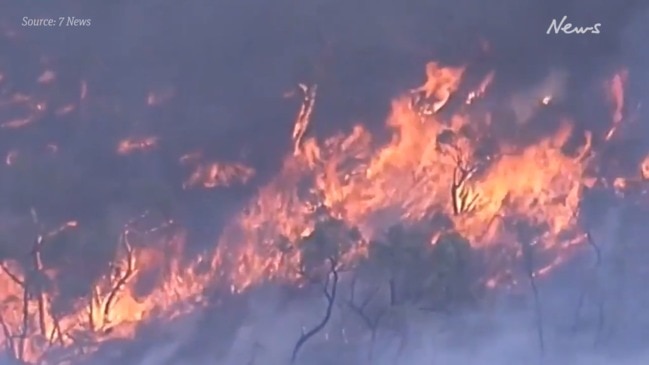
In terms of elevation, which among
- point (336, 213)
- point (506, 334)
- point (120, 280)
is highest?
point (336, 213)

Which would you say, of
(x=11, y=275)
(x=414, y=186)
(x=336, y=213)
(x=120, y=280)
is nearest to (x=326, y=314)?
(x=336, y=213)

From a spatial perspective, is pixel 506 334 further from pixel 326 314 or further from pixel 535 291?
pixel 326 314

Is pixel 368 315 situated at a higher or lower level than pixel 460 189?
lower

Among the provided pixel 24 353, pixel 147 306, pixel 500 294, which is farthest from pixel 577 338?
pixel 24 353

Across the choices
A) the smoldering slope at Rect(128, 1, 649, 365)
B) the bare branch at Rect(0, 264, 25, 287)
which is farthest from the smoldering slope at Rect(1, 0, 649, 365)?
the bare branch at Rect(0, 264, 25, 287)

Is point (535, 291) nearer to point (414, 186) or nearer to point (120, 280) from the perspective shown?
point (414, 186)

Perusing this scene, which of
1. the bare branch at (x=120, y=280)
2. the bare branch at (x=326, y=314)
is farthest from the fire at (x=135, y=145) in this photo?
the bare branch at (x=326, y=314)

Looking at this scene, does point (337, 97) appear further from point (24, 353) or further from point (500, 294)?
point (24, 353)

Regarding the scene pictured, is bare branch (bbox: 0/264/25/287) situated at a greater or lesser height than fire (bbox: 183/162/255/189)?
lesser

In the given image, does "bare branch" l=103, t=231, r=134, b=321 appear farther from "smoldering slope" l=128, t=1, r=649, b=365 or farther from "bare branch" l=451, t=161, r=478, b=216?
"bare branch" l=451, t=161, r=478, b=216

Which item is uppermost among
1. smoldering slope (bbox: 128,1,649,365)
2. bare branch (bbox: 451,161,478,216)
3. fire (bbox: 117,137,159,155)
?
fire (bbox: 117,137,159,155)

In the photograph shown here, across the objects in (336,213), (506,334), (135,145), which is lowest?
(506,334)

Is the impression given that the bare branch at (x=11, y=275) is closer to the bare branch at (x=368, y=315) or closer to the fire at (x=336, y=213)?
the fire at (x=336, y=213)
